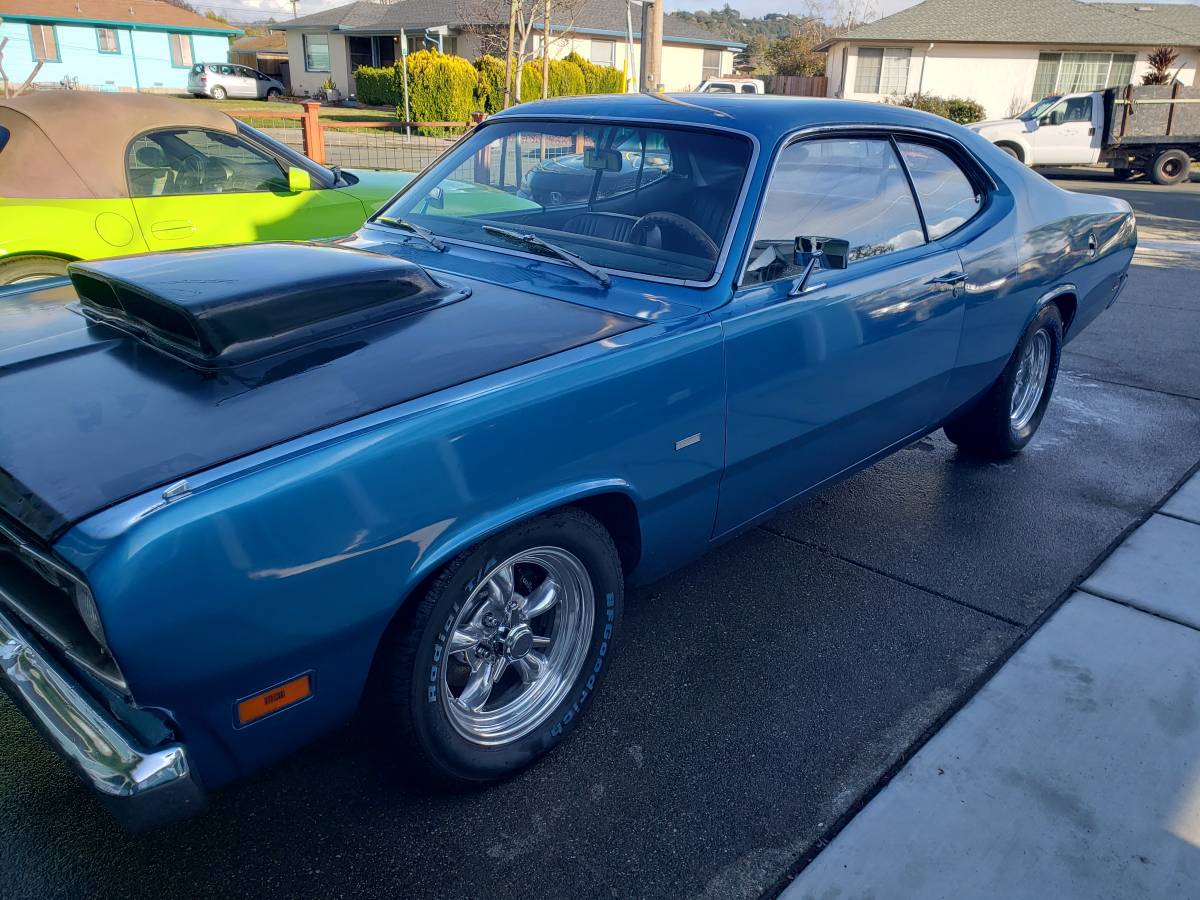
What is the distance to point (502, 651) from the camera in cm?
247

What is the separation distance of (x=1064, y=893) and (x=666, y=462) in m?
1.40

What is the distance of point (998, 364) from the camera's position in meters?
4.06

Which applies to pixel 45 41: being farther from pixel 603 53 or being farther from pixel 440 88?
pixel 603 53

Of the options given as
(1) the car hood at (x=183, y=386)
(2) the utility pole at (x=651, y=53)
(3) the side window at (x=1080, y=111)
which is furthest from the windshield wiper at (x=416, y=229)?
(3) the side window at (x=1080, y=111)

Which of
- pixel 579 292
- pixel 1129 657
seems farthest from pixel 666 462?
pixel 1129 657

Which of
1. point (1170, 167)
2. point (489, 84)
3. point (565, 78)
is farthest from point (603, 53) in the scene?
point (1170, 167)

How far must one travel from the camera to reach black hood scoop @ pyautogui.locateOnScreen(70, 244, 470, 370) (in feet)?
7.44

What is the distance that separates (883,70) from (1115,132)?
14.8m

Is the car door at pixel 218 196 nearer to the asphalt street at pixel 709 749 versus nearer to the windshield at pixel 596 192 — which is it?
the windshield at pixel 596 192

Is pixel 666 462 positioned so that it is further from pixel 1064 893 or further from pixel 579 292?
pixel 1064 893

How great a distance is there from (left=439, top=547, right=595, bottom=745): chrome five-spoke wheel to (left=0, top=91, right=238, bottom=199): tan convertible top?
4.01 metres

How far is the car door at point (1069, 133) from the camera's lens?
1945cm

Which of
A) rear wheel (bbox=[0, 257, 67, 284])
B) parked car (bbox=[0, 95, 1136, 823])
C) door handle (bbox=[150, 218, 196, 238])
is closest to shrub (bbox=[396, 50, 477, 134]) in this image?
door handle (bbox=[150, 218, 196, 238])

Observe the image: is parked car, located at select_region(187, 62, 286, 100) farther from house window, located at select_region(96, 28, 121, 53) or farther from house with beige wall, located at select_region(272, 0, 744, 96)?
house window, located at select_region(96, 28, 121, 53)
